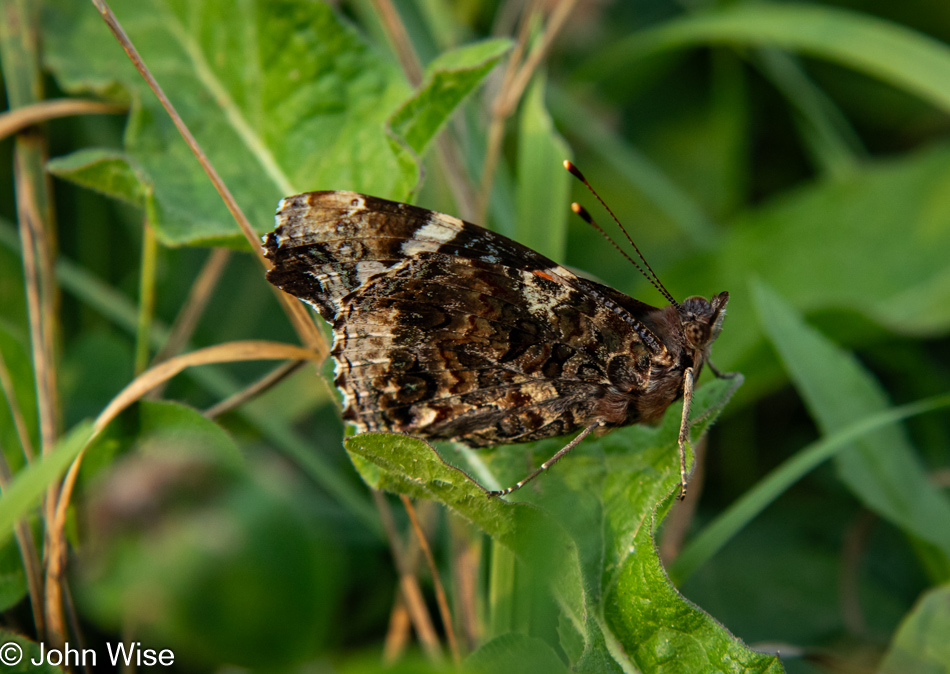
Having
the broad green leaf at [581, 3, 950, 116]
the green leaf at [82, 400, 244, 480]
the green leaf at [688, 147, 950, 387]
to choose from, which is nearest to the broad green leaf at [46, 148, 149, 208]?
the green leaf at [82, 400, 244, 480]

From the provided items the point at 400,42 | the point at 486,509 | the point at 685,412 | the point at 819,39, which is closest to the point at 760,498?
the point at 685,412

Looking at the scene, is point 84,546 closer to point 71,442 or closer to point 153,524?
point 153,524

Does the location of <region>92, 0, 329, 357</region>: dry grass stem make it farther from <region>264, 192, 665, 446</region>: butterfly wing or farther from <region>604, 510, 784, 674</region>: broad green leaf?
<region>604, 510, 784, 674</region>: broad green leaf

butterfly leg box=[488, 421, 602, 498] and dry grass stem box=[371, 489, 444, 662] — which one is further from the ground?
butterfly leg box=[488, 421, 602, 498]

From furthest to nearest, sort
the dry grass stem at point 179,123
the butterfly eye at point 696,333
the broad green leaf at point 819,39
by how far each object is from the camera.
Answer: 1. the broad green leaf at point 819,39
2. the butterfly eye at point 696,333
3. the dry grass stem at point 179,123

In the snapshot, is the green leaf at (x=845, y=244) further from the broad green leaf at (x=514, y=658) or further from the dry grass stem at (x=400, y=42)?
the broad green leaf at (x=514, y=658)

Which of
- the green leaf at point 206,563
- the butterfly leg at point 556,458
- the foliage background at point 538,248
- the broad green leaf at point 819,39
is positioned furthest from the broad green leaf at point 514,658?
the broad green leaf at point 819,39

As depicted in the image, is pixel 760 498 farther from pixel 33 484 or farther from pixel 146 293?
pixel 146 293
